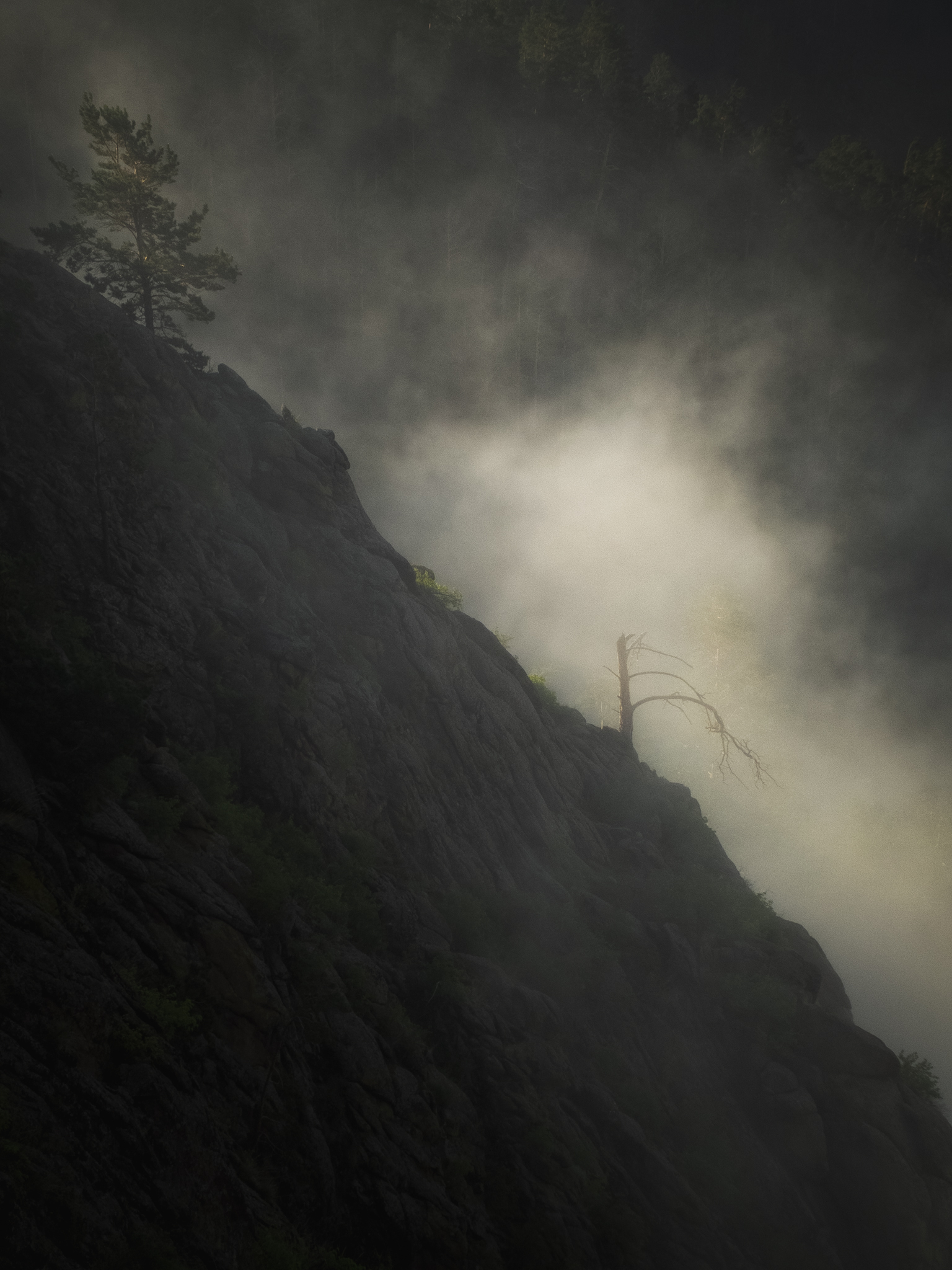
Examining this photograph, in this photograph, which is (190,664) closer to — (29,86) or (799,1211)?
(799,1211)

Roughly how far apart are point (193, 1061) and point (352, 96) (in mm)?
125705

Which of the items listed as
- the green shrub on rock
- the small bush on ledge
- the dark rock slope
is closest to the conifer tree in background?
the dark rock slope

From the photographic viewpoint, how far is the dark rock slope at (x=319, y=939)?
22.3 ft

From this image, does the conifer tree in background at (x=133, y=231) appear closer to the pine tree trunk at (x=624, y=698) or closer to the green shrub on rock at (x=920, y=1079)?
the pine tree trunk at (x=624, y=698)

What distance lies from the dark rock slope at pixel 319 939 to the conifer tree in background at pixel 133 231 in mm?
4831

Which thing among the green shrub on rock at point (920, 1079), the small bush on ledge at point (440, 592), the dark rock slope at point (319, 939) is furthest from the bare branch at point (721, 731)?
the green shrub on rock at point (920, 1079)

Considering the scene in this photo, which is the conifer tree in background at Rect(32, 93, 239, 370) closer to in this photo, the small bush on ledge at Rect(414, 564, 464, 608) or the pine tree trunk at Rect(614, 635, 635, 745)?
the small bush on ledge at Rect(414, 564, 464, 608)

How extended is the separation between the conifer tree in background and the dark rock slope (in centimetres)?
483

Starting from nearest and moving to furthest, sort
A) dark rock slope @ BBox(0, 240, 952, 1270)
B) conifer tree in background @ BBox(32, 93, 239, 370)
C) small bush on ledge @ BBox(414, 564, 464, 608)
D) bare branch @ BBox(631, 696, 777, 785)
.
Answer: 1. dark rock slope @ BBox(0, 240, 952, 1270)
2. conifer tree in background @ BBox(32, 93, 239, 370)
3. small bush on ledge @ BBox(414, 564, 464, 608)
4. bare branch @ BBox(631, 696, 777, 785)

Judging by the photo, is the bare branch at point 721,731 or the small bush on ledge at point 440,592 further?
the bare branch at point 721,731

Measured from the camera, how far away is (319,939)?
10.7 metres

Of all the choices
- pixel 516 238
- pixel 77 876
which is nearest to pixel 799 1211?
pixel 77 876

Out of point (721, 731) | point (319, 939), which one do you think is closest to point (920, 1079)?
point (721, 731)

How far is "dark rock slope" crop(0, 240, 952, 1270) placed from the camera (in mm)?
6805
